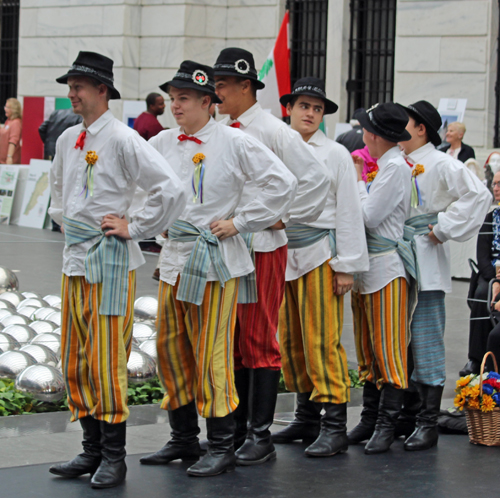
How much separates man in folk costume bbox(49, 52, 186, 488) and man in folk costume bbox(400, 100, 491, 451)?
1.56m

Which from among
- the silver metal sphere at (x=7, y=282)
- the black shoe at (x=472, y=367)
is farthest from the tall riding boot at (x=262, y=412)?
the silver metal sphere at (x=7, y=282)

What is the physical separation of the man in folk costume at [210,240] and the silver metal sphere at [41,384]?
132 centimetres

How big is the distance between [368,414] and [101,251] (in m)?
1.87

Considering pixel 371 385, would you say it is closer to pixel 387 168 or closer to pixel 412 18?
pixel 387 168

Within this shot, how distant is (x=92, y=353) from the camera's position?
4.18 meters

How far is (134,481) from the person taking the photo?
427 cm

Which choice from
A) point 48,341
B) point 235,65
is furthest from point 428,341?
point 48,341

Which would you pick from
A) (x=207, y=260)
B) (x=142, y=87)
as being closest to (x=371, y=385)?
(x=207, y=260)

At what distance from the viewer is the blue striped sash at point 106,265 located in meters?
4.18

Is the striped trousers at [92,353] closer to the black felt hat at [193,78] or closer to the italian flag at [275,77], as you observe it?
the black felt hat at [193,78]

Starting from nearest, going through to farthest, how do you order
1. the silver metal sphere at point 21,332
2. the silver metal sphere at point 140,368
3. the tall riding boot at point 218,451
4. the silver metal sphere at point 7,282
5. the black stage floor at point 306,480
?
the black stage floor at point 306,480, the tall riding boot at point 218,451, the silver metal sphere at point 140,368, the silver metal sphere at point 21,332, the silver metal sphere at point 7,282

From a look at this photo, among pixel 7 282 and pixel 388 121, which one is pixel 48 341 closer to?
pixel 7 282

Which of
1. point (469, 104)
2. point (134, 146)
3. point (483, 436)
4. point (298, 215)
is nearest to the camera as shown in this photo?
point (134, 146)

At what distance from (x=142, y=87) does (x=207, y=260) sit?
12.5 m
